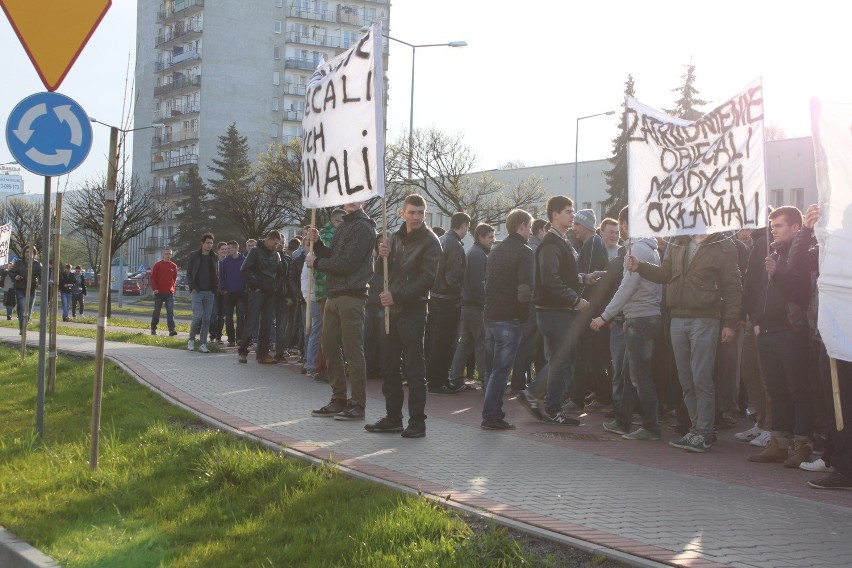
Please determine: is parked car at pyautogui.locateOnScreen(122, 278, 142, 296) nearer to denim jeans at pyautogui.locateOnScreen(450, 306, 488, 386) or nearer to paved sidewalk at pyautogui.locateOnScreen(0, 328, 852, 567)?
denim jeans at pyautogui.locateOnScreen(450, 306, 488, 386)

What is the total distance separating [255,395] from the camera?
12203 millimetres

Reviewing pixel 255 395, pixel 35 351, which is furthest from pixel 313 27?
pixel 255 395

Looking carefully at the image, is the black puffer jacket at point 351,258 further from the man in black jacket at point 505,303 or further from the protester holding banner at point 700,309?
the protester holding banner at point 700,309

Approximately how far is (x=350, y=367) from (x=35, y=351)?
1070 centimetres

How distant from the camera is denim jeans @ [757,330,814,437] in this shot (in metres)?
8.98

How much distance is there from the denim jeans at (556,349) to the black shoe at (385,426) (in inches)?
83.2

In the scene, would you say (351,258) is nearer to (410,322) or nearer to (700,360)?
(410,322)

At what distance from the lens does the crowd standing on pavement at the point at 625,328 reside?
909 cm

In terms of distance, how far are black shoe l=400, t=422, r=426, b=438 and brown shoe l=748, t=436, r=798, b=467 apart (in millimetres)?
2818

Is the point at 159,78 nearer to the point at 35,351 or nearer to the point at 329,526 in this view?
the point at 35,351

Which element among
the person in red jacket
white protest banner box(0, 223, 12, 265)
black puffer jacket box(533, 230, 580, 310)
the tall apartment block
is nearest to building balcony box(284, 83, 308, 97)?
the tall apartment block

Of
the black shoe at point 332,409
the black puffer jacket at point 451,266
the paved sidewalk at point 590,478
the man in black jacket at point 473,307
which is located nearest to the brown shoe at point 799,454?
the paved sidewalk at point 590,478

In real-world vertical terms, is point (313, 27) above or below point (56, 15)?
above

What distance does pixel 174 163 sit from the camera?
102250 millimetres
